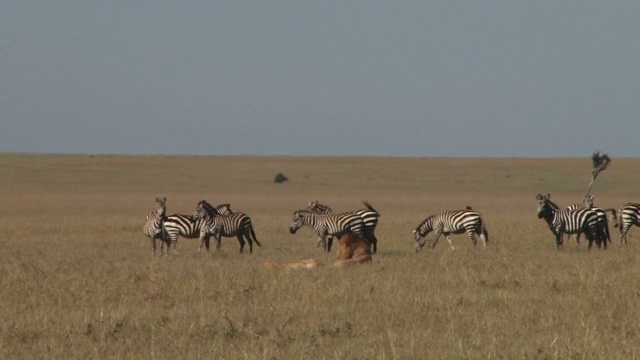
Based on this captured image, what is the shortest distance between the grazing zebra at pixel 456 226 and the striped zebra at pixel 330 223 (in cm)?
137

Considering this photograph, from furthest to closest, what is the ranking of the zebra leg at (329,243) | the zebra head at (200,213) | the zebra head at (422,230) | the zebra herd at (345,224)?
the zebra head at (422,230), the zebra leg at (329,243), the zebra head at (200,213), the zebra herd at (345,224)

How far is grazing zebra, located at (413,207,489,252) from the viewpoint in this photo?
21016 mm

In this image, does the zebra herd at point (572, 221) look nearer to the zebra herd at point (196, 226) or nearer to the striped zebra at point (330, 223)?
the striped zebra at point (330, 223)

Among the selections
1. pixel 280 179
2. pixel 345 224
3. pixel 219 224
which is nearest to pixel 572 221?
pixel 345 224

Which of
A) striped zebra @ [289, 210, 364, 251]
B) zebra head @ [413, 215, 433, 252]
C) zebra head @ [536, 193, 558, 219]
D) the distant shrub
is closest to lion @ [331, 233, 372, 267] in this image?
striped zebra @ [289, 210, 364, 251]

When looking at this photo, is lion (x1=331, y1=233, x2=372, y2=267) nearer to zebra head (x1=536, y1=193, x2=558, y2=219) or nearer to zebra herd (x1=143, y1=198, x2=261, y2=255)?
zebra herd (x1=143, y1=198, x2=261, y2=255)

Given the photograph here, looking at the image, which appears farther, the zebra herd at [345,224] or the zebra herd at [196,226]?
the zebra herd at [196,226]

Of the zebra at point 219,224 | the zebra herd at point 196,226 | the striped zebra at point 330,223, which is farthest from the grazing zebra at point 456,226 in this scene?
the zebra herd at point 196,226

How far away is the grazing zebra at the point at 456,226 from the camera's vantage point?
68.9ft

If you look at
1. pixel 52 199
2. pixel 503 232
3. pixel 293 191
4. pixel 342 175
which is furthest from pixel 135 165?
pixel 503 232

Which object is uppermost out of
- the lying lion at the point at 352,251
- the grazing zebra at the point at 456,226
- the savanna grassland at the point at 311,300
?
the grazing zebra at the point at 456,226

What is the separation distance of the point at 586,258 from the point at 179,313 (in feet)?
28.9

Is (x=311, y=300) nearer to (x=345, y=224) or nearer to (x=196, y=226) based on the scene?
(x=345, y=224)

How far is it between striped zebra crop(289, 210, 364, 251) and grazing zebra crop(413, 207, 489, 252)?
1373 mm
